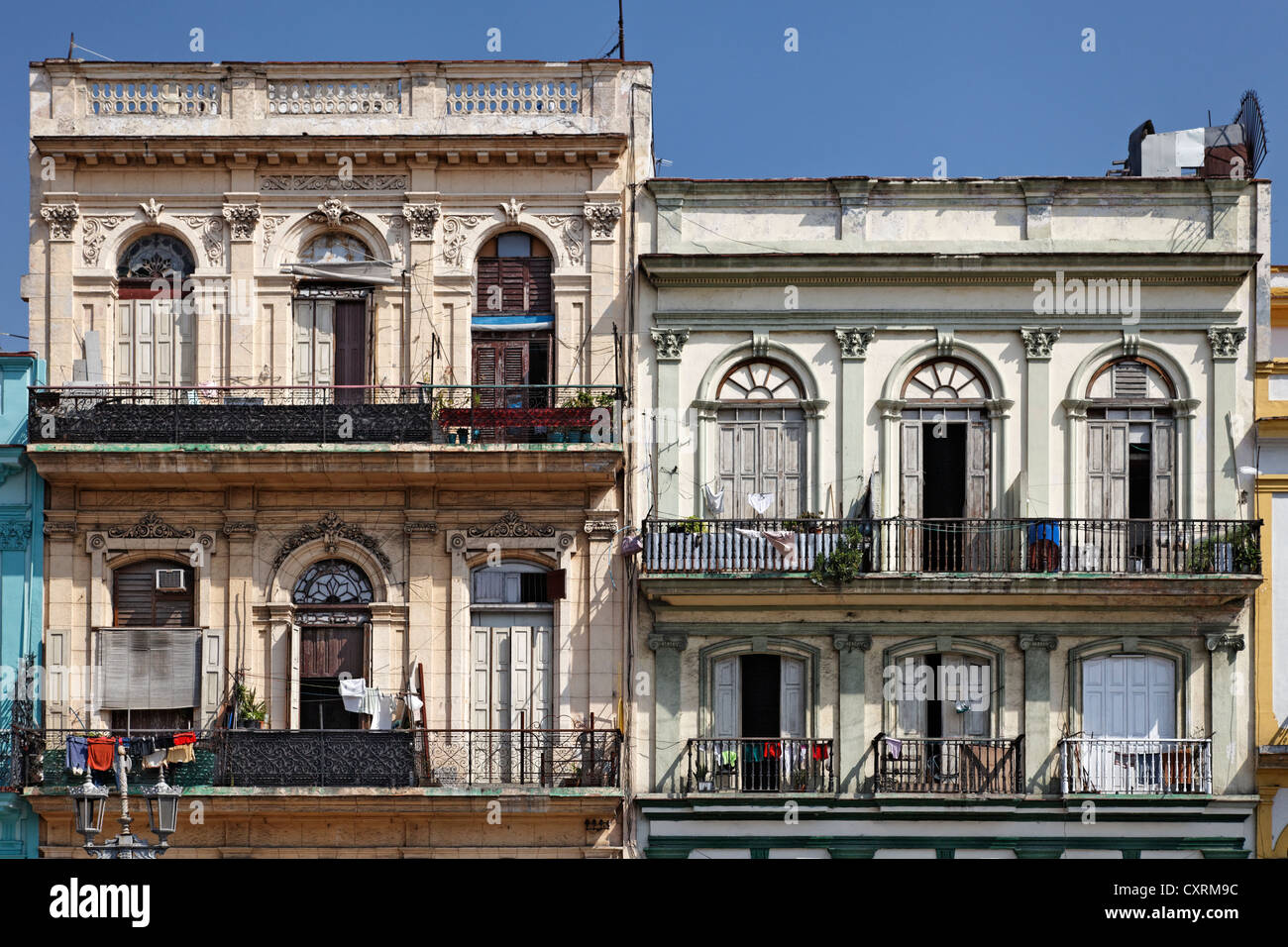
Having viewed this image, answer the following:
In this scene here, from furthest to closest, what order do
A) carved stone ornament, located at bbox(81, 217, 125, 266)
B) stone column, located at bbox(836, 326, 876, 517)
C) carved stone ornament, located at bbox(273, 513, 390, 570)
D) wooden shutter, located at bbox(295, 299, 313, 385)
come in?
carved stone ornament, located at bbox(81, 217, 125, 266)
wooden shutter, located at bbox(295, 299, 313, 385)
stone column, located at bbox(836, 326, 876, 517)
carved stone ornament, located at bbox(273, 513, 390, 570)

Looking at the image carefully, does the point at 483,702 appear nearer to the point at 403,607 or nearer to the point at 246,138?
the point at 403,607

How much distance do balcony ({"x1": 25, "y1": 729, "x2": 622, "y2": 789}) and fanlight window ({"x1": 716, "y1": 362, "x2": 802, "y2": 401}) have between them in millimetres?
5177

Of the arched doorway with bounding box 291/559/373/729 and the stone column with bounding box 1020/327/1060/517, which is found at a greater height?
the stone column with bounding box 1020/327/1060/517

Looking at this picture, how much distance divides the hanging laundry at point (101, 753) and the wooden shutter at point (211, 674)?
1.25 metres

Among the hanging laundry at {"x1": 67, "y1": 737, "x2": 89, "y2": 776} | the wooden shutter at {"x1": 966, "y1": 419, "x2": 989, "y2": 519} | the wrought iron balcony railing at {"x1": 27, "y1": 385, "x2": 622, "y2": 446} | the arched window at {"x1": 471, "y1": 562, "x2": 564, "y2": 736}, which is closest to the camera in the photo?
the hanging laundry at {"x1": 67, "y1": 737, "x2": 89, "y2": 776}

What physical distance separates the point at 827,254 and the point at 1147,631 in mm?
6886

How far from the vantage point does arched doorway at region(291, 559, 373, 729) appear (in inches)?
892

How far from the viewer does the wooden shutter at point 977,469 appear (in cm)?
2311

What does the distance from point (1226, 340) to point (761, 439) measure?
674 centimetres

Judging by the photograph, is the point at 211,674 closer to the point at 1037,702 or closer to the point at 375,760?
the point at 375,760

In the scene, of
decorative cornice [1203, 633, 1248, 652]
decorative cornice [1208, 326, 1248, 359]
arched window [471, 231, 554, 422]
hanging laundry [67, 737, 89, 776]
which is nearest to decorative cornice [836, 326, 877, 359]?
arched window [471, 231, 554, 422]

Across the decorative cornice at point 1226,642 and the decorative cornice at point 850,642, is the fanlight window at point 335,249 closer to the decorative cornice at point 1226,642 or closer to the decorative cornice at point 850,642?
the decorative cornice at point 850,642

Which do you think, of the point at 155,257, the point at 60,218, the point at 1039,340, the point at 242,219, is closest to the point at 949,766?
the point at 1039,340

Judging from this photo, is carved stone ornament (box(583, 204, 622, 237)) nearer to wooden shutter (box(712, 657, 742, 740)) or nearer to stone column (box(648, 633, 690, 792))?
stone column (box(648, 633, 690, 792))
